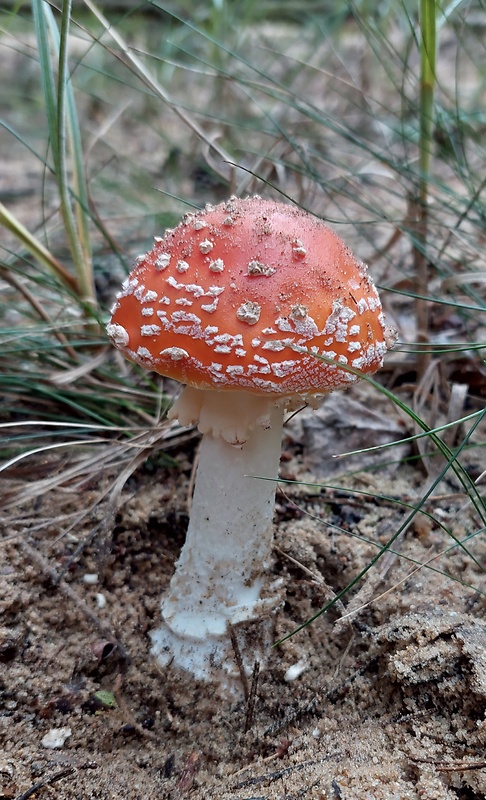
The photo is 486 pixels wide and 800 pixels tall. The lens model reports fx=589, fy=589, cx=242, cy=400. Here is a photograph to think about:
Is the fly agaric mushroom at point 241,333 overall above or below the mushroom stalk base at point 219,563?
above

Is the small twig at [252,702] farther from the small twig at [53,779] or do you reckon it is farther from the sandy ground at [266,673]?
the small twig at [53,779]

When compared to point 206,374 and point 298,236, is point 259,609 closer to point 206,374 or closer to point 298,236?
point 206,374

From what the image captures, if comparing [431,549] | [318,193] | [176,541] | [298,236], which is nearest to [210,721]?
[176,541]

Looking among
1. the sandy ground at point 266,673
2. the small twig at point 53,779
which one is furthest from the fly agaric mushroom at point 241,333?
the small twig at point 53,779

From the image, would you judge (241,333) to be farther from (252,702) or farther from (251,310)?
(252,702)

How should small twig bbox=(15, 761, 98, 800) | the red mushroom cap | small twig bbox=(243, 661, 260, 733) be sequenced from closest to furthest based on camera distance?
1. the red mushroom cap
2. small twig bbox=(15, 761, 98, 800)
3. small twig bbox=(243, 661, 260, 733)

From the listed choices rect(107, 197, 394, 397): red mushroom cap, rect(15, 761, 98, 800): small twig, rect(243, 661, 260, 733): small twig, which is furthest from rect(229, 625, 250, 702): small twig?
rect(107, 197, 394, 397): red mushroom cap

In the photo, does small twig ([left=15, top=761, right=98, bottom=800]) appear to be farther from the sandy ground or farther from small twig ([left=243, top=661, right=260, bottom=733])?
small twig ([left=243, top=661, right=260, bottom=733])
